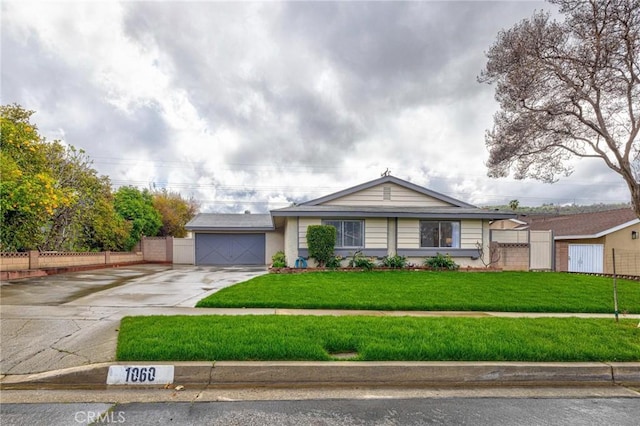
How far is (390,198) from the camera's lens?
1631 centimetres

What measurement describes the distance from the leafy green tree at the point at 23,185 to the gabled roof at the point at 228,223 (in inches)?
310

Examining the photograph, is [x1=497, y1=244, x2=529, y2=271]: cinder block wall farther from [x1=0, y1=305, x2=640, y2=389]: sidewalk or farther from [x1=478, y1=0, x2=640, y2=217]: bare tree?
[x1=0, y1=305, x2=640, y2=389]: sidewalk

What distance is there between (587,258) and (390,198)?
13.2 metres

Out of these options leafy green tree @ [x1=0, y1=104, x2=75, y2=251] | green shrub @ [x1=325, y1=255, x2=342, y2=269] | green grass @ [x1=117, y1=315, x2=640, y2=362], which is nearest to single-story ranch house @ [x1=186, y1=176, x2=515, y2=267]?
green shrub @ [x1=325, y1=255, x2=342, y2=269]

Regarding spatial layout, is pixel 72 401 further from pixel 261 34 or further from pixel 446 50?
pixel 446 50

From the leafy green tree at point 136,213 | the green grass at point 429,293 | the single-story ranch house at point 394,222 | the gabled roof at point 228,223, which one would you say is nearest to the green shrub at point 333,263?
the single-story ranch house at point 394,222

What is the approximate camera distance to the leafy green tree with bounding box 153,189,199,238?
1211 inches

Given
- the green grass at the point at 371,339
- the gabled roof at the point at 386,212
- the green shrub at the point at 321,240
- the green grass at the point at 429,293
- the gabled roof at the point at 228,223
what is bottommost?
the green grass at the point at 429,293

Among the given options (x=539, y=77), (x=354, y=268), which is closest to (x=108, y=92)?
(x=354, y=268)

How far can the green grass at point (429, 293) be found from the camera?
805cm

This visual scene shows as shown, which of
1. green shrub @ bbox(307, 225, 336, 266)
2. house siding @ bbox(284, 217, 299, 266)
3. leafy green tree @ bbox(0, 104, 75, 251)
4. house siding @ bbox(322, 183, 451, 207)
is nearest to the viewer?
leafy green tree @ bbox(0, 104, 75, 251)

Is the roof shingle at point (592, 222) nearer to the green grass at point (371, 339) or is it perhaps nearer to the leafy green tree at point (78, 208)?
the green grass at point (371, 339)

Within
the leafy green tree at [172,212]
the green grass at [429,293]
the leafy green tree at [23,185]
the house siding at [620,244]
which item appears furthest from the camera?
the leafy green tree at [172,212]

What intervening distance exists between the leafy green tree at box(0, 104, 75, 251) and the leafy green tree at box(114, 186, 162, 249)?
8270mm
